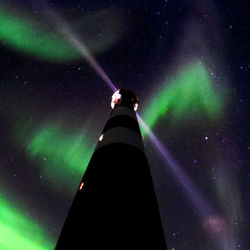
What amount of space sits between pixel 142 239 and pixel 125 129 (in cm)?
298

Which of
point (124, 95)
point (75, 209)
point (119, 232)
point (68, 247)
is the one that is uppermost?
point (124, 95)

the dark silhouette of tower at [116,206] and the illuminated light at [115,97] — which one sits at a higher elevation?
the illuminated light at [115,97]

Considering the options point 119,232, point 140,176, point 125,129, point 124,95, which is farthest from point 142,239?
point 124,95

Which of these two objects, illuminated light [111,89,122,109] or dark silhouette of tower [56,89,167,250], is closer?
dark silhouette of tower [56,89,167,250]

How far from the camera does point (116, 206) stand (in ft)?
11.2

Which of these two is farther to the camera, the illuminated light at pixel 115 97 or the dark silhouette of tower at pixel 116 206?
the illuminated light at pixel 115 97

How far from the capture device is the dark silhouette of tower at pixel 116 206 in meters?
3.01

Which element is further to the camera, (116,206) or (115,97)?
(115,97)

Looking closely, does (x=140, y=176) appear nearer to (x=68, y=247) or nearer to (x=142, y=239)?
(x=142, y=239)

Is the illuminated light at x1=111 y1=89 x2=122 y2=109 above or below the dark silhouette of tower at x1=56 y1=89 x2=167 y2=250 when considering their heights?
above

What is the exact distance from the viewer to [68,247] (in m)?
2.97

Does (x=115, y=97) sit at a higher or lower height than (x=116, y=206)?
higher

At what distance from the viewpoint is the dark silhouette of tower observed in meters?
3.01

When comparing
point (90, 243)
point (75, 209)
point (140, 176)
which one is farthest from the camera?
point (140, 176)
